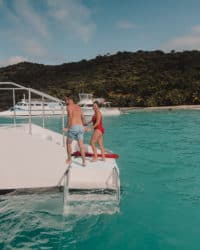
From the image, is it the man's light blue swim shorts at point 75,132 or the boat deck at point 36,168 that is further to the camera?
the man's light blue swim shorts at point 75,132

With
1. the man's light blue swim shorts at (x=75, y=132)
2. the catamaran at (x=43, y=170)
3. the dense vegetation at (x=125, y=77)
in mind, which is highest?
the dense vegetation at (x=125, y=77)

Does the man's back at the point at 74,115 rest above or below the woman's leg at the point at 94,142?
above

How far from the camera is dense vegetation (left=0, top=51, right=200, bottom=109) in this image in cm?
6431

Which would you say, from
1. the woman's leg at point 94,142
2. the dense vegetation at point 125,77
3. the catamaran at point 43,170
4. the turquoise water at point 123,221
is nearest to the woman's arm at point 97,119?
the woman's leg at point 94,142

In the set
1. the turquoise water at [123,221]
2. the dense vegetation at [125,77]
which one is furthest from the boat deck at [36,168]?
the dense vegetation at [125,77]

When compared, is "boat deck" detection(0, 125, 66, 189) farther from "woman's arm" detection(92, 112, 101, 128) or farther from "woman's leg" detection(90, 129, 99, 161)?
"woman's arm" detection(92, 112, 101, 128)

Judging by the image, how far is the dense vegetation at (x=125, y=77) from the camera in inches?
2532

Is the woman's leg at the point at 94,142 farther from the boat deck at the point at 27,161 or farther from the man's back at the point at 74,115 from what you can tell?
the boat deck at the point at 27,161

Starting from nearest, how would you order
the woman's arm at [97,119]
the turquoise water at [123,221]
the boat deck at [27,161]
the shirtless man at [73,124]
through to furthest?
the turquoise water at [123,221] → the boat deck at [27,161] → the shirtless man at [73,124] → the woman's arm at [97,119]

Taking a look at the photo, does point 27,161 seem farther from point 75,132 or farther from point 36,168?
point 75,132

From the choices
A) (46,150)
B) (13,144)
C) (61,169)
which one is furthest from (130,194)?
(13,144)

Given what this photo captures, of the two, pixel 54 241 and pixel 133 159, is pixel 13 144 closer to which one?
pixel 54 241

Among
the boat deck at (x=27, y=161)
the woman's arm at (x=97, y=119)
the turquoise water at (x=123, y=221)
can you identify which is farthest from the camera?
the woman's arm at (x=97, y=119)

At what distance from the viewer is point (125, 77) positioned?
8531cm
